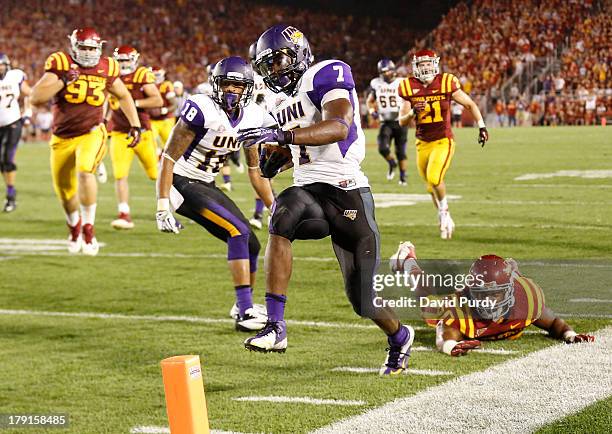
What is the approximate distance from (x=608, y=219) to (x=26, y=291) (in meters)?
4.92

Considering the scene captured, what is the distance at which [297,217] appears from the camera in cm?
413

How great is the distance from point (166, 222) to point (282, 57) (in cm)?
149

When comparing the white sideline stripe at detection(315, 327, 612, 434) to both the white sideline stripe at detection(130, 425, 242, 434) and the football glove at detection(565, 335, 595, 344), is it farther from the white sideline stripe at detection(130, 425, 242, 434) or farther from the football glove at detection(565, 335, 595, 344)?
the white sideline stripe at detection(130, 425, 242, 434)

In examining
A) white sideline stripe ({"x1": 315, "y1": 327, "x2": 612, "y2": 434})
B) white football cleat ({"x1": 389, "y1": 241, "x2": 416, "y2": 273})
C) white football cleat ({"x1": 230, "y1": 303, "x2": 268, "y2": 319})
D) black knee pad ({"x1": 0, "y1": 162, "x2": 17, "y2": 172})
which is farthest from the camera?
black knee pad ({"x1": 0, "y1": 162, "x2": 17, "y2": 172})

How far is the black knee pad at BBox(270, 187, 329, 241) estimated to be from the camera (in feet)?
13.5

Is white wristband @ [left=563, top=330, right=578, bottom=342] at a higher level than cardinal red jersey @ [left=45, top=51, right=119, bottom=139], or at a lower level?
lower

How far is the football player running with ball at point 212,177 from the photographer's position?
5.71m

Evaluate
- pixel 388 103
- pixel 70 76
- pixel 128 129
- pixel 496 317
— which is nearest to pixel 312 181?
pixel 496 317

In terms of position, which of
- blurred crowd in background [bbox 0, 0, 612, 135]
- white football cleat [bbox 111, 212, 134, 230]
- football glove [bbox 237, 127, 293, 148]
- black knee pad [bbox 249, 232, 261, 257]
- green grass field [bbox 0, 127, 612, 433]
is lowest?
green grass field [bbox 0, 127, 612, 433]

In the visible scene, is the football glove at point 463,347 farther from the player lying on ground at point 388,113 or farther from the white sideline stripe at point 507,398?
the player lying on ground at point 388,113

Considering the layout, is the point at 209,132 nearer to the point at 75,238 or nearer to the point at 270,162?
the point at 270,162

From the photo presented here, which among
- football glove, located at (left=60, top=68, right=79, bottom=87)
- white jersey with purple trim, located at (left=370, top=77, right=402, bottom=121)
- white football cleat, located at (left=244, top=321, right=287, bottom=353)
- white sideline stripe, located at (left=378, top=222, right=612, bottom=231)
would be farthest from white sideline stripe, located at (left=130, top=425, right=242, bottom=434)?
white jersey with purple trim, located at (left=370, top=77, right=402, bottom=121)

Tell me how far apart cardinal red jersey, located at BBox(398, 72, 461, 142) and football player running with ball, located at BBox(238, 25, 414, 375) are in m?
5.09

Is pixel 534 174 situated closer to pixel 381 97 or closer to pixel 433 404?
pixel 381 97
